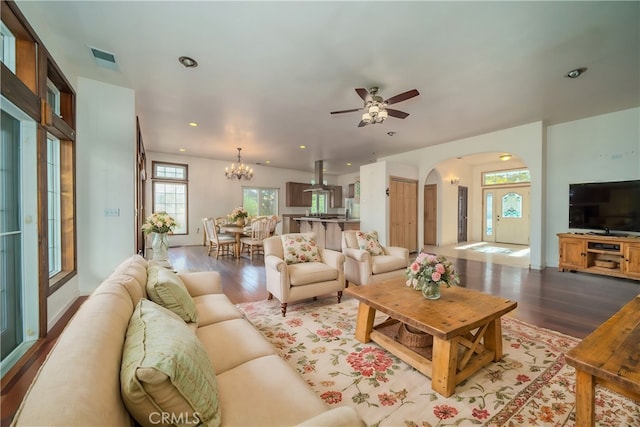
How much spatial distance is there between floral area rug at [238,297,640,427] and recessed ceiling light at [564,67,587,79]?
3037 mm

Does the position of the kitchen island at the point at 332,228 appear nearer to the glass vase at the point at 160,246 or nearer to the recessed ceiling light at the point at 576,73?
the glass vase at the point at 160,246

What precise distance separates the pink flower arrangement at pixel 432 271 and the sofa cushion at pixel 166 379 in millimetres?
1678

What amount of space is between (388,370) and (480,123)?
486 cm

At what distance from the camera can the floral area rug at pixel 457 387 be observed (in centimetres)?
151

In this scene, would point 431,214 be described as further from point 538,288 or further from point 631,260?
point 538,288

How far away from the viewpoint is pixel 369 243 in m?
3.84

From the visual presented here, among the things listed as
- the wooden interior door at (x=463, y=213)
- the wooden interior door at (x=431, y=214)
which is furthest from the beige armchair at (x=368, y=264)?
the wooden interior door at (x=463, y=213)

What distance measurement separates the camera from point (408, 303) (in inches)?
80.8

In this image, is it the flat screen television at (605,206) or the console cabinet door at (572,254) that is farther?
the console cabinet door at (572,254)

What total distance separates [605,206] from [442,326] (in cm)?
515

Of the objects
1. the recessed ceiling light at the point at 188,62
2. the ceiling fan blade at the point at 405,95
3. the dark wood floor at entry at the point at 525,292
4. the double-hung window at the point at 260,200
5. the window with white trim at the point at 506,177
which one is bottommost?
the dark wood floor at entry at the point at 525,292

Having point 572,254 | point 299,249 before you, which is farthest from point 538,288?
point 299,249

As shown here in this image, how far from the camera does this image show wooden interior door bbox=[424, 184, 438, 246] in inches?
319

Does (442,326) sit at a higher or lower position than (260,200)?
lower
